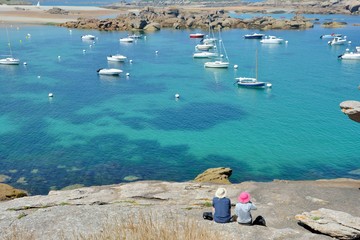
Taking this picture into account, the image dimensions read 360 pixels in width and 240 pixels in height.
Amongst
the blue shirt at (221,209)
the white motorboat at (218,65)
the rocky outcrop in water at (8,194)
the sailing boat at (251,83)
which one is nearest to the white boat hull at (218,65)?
the white motorboat at (218,65)

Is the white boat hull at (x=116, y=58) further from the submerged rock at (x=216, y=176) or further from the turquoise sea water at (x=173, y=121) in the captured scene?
the submerged rock at (x=216, y=176)

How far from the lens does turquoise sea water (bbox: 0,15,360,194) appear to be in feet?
124

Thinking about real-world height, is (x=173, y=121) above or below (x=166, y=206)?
below

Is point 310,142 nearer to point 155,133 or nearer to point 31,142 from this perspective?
point 155,133

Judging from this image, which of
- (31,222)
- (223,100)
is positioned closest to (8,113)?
(223,100)

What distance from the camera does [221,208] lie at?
1802 cm

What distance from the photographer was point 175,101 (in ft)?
197

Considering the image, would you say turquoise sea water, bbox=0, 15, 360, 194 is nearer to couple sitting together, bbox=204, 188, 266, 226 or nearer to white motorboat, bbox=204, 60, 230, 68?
white motorboat, bbox=204, 60, 230, 68

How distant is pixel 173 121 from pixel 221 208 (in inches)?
1312

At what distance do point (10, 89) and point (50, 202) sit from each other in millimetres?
50372

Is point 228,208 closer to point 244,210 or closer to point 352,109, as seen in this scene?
point 244,210

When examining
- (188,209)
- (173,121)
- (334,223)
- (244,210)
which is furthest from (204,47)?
(334,223)

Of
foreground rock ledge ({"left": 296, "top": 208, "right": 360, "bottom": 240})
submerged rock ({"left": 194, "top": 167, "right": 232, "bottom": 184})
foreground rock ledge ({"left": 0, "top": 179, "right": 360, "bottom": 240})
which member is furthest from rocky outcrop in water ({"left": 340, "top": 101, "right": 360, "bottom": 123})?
submerged rock ({"left": 194, "top": 167, "right": 232, "bottom": 184})

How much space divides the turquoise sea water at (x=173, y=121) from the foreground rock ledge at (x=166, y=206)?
8.57 m
